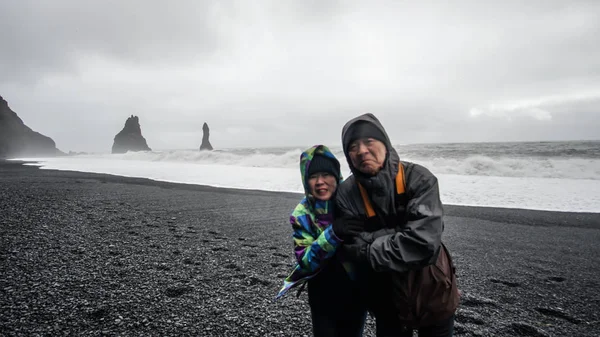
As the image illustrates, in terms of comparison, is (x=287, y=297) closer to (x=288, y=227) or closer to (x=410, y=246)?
(x=410, y=246)

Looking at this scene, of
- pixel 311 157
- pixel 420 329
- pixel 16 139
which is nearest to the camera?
pixel 420 329

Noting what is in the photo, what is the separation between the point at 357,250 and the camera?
194 centimetres

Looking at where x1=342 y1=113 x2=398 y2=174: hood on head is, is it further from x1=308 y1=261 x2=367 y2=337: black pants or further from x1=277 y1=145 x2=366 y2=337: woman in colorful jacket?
x1=308 y1=261 x2=367 y2=337: black pants

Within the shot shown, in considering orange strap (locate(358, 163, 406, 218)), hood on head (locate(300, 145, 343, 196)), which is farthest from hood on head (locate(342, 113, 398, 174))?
hood on head (locate(300, 145, 343, 196))

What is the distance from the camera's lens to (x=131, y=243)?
6.05 meters

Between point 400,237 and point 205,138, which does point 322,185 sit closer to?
point 400,237

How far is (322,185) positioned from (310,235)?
43 centimetres

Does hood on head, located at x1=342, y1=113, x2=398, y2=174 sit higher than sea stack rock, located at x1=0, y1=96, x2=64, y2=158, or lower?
lower

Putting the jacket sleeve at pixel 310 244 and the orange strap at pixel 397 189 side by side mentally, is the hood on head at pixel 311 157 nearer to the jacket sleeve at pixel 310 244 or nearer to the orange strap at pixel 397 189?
the jacket sleeve at pixel 310 244

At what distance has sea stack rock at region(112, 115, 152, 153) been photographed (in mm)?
125875

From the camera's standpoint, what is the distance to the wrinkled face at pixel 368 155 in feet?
6.68

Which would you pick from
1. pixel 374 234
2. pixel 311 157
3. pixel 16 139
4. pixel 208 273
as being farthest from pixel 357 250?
pixel 16 139

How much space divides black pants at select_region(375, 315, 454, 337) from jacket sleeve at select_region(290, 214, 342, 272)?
652 millimetres

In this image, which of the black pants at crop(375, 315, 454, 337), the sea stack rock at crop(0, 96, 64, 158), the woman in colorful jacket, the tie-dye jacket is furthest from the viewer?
the sea stack rock at crop(0, 96, 64, 158)
